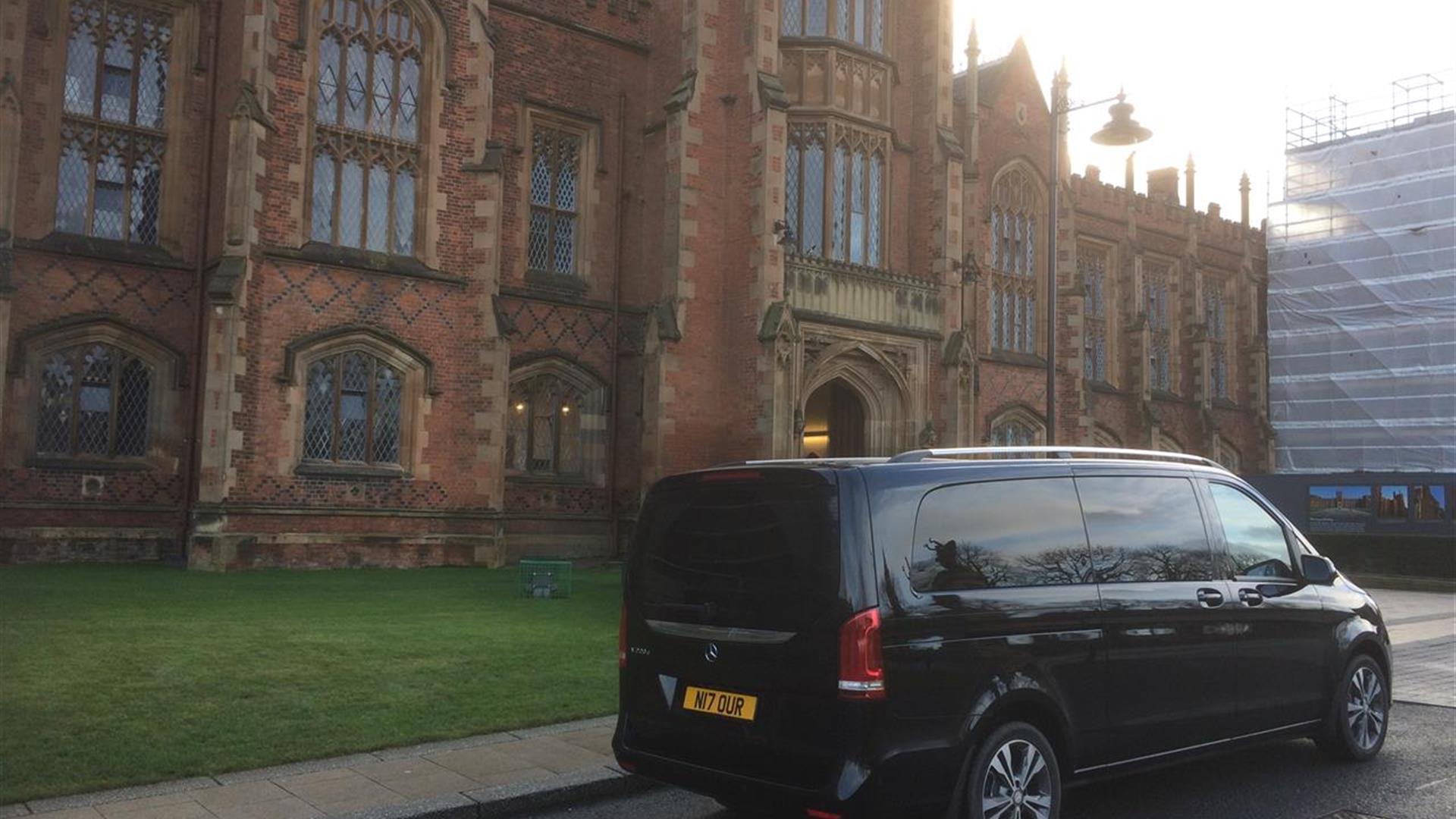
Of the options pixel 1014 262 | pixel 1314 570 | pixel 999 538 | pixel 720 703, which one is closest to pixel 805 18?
pixel 1014 262

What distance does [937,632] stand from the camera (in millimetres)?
5176

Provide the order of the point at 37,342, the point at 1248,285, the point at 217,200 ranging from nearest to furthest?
the point at 37,342 < the point at 217,200 < the point at 1248,285

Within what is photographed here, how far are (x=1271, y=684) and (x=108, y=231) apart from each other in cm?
1800

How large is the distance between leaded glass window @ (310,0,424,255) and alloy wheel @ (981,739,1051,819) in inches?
645

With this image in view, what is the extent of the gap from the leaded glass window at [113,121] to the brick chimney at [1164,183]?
30.0m

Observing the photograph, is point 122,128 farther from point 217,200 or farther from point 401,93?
point 401,93

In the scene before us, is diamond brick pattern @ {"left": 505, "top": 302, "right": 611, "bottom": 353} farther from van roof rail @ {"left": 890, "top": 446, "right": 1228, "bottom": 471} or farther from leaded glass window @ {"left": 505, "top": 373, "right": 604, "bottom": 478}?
van roof rail @ {"left": 890, "top": 446, "right": 1228, "bottom": 471}

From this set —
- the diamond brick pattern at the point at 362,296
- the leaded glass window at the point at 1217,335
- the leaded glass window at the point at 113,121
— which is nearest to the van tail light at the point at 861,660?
the diamond brick pattern at the point at 362,296

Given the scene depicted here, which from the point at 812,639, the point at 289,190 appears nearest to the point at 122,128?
the point at 289,190

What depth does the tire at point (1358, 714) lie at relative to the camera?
24.1 feet

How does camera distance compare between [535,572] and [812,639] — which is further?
[535,572]

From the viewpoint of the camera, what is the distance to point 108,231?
60.7 feet

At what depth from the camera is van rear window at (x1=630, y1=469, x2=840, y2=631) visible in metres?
5.19

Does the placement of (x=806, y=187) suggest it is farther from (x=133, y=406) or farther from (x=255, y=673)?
(x=255, y=673)
